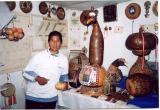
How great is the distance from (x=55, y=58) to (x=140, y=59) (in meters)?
0.53

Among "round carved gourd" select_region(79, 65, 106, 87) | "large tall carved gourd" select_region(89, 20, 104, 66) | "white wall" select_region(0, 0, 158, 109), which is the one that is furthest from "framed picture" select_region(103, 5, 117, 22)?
"round carved gourd" select_region(79, 65, 106, 87)

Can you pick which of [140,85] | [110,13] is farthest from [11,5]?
[140,85]

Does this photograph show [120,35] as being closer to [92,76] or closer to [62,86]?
[92,76]

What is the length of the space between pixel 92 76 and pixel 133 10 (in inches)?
A: 20.3

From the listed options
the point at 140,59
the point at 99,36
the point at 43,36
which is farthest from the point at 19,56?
the point at 140,59

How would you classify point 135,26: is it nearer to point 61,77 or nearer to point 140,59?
point 140,59

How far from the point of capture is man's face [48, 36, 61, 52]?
1315mm

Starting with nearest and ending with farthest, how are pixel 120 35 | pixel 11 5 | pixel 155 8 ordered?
pixel 11 5 < pixel 155 8 < pixel 120 35

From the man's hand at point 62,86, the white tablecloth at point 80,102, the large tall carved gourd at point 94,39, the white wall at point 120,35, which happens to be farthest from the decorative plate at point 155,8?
the man's hand at point 62,86

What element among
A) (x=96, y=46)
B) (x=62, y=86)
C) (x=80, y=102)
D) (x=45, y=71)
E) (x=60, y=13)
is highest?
(x=60, y=13)

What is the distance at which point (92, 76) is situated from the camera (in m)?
1.34

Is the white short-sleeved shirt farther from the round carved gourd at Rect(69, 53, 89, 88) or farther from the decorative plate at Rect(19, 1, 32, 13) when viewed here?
the decorative plate at Rect(19, 1, 32, 13)

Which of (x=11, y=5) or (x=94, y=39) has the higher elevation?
(x=11, y=5)

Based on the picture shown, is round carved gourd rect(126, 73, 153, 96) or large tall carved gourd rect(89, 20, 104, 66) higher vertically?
large tall carved gourd rect(89, 20, 104, 66)
